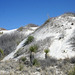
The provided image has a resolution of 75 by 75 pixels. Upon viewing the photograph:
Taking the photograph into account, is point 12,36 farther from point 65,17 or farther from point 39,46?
point 39,46

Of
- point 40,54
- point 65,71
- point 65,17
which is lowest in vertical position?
point 65,71

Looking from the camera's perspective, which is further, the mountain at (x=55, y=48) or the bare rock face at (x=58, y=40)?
the bare rock face at (x=58, y=40)

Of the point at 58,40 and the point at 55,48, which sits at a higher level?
the point at 58,40

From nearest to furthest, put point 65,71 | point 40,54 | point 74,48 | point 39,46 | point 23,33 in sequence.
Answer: point 65,71 → point 74,48 → point 40,54 → point 39,46 → point 23,33

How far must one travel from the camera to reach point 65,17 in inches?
922

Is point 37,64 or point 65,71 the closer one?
point 65,71

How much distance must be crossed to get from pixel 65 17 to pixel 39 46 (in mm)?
8735

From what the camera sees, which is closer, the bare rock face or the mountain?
the mountain

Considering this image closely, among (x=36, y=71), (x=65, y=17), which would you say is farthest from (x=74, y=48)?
(x=65, y=17)

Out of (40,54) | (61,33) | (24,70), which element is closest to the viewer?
(24,70)

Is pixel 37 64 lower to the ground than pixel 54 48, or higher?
lower

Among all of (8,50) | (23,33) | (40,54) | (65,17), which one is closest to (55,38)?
(40,54)

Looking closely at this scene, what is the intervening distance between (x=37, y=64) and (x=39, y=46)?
19.5 feet

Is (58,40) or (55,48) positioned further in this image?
(58,40)
